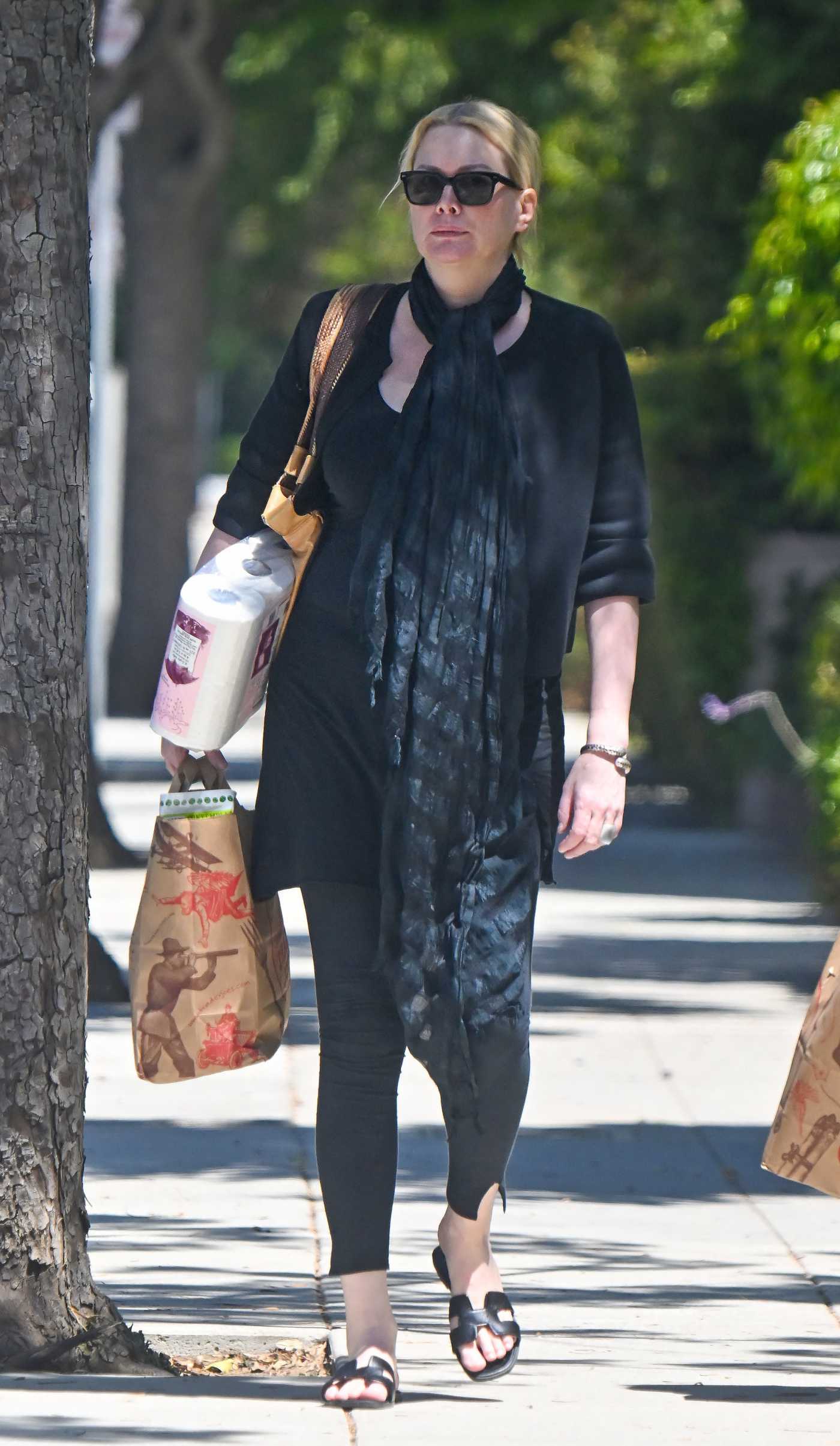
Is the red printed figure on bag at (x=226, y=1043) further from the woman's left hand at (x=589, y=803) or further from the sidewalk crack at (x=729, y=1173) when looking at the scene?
the sidewalk crack at (x=729, y=1173)

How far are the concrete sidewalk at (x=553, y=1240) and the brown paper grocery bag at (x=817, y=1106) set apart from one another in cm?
37

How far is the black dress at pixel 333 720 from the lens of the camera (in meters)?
3.78

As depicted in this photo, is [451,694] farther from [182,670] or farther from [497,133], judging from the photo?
[497,133]

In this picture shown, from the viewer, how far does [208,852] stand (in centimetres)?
387

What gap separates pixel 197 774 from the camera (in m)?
3.97

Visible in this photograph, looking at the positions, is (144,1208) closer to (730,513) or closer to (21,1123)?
(21,1123)

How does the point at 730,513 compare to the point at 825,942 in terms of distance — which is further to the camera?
the point at 730,513

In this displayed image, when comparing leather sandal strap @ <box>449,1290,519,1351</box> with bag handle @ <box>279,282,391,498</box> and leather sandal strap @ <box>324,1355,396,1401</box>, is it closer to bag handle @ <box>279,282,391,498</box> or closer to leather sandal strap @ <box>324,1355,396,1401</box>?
leather sandal strap @ <box>324,1355,396,1401</box>

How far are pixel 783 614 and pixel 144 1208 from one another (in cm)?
889

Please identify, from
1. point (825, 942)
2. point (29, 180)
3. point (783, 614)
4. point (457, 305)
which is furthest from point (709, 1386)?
point (783, 614)

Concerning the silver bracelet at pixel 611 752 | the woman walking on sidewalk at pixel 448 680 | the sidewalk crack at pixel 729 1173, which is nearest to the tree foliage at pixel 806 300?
the sidewalk crack at pixel 729 1173

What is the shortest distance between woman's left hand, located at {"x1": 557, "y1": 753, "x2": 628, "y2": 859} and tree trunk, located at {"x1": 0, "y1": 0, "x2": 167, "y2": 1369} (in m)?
0.80

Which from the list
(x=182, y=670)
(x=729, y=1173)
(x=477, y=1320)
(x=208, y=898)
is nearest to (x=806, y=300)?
(x=729, y=1173)

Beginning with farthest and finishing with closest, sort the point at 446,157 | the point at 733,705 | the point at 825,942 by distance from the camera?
the point at 825,942, the point at 733,705, the point at 446,157
